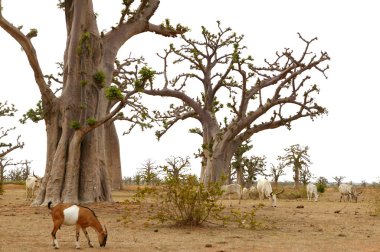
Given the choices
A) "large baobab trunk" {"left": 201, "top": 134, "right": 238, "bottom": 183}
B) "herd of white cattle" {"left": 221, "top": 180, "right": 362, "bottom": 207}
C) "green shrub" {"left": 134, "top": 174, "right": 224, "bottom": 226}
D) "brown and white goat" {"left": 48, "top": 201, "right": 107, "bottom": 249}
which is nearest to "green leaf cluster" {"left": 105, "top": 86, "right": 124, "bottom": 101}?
"green shrub" {"left": 134, "top": 174, "right": 224, "bottom": 226}

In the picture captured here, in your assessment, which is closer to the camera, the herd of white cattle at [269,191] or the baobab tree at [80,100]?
the baobab tree at [80,100]

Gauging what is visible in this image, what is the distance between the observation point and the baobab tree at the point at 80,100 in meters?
14.3

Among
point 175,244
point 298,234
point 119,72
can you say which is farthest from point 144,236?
point 119,72

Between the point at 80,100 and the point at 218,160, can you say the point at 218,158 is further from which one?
the point at 80,100

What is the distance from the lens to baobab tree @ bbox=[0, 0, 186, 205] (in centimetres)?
1427

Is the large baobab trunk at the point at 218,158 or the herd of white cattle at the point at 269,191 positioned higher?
the large baobab trunk at the point at 218,158

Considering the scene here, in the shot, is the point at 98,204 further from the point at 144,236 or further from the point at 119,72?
the point at 119,72

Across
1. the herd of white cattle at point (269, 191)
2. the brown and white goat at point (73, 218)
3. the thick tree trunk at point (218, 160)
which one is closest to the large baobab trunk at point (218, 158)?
the thick tree trunk at point (218, 160)

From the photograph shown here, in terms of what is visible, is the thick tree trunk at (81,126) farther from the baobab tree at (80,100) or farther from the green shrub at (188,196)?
the green shrub at (188,196)

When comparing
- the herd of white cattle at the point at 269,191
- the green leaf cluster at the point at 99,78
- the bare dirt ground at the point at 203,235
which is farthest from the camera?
the herd of white cattle at the point at 269,191

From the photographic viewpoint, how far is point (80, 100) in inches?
600

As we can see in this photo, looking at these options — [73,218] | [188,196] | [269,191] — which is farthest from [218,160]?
[73,218]

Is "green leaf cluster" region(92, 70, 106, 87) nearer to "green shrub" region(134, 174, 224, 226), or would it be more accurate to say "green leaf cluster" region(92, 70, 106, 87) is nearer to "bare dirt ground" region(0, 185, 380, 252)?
"bare dirt ground" region(0, 185, 380, 252)

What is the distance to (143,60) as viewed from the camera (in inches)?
902
